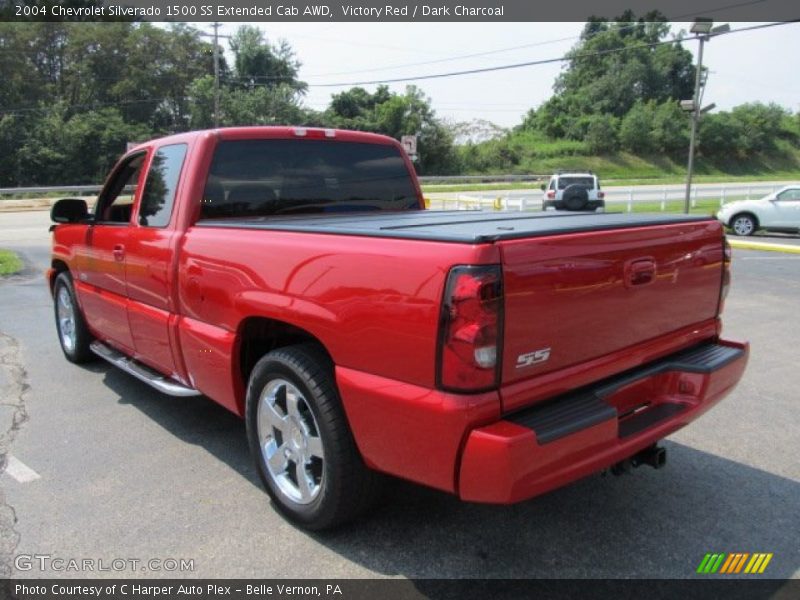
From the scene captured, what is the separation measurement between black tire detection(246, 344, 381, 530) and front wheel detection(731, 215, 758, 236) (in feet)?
60.6

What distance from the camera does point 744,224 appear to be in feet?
61.0

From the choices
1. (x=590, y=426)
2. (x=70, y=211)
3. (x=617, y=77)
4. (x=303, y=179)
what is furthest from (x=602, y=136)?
(x=590, y=426)

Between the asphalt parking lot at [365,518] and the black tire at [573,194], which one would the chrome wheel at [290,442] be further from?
the black tire at [573,194]

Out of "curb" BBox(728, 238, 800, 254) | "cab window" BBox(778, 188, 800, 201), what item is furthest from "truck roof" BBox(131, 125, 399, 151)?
"cab window" BBox(778, 188, 800, 201)

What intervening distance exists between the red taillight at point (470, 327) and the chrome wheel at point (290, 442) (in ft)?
2.81

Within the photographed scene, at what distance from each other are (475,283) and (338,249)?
2.28 ft

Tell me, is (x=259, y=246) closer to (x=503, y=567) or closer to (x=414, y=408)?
(x=414, y=408)

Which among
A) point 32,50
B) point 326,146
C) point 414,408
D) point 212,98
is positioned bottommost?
point 414,408

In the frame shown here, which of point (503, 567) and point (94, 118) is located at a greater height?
point (94, 118)

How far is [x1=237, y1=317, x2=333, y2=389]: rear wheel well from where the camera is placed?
328 cm

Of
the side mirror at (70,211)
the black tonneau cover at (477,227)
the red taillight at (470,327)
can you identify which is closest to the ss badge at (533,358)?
the red taillight at (470,327)

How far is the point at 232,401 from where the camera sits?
3.56 metres

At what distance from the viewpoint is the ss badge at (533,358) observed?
249 centimetres

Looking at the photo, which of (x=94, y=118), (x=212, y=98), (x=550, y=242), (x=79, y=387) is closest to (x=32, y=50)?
(x=94, y=118)
